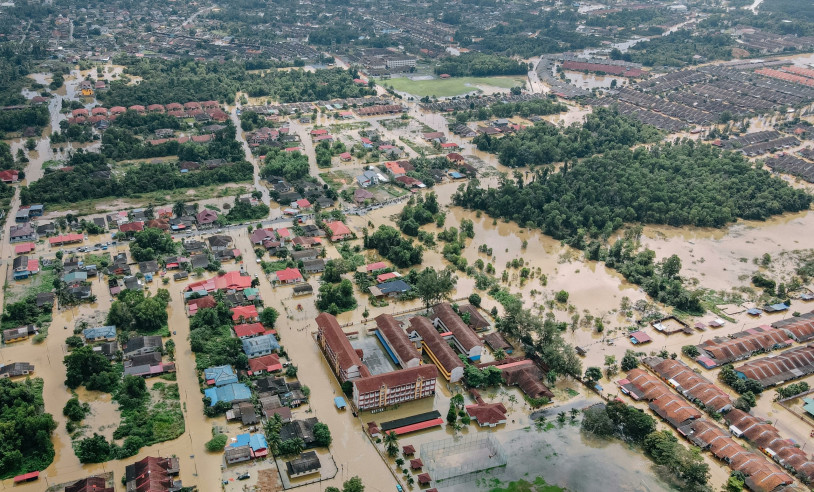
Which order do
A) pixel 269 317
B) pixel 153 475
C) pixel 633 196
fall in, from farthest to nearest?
pixel 633 196, pixel 269 317, pixel 153 475

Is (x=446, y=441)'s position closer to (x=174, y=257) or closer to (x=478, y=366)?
(x=478, y=366)

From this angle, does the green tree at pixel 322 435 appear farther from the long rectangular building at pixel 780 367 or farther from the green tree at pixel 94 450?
the long rectangular building at pixel 780 367

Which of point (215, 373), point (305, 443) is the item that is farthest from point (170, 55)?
point (305, 443)

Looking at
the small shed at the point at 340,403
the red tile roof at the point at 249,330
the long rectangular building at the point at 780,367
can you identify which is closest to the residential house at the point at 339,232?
the red tile roof at the point at 249,330

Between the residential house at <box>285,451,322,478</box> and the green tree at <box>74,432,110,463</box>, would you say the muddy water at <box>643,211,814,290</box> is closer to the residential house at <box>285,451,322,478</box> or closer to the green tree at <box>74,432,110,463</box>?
the residential house at <box>285,451,322,478</box>

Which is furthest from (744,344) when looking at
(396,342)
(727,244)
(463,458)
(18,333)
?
(18,333)

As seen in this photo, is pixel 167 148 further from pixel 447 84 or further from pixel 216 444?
pixel 447 84

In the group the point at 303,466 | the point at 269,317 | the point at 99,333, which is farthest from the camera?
the point at 269,317
